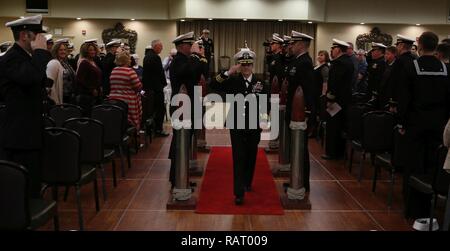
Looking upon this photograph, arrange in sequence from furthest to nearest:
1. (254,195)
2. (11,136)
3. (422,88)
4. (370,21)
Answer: (370,21) < (254,195) < (422,88) < (11,136)

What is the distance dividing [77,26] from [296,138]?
14350mm

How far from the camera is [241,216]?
528cm

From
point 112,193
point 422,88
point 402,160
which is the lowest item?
point 112,193

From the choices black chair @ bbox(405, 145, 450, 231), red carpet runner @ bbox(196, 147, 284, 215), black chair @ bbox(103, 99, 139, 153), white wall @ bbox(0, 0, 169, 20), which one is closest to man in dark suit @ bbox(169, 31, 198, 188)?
red carpet runner @ bbox(196, 147, 284, 215)

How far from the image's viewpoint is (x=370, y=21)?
58.5 feet

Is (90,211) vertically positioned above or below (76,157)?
below

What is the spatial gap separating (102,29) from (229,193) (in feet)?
44.1

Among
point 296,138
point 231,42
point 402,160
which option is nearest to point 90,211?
point 296,138

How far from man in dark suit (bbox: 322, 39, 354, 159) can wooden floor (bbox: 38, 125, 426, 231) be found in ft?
3.34

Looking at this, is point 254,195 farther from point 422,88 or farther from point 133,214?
point 422,88

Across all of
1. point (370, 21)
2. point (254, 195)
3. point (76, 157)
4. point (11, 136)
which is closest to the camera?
point (11, 136)

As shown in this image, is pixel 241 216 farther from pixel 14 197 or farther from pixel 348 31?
pixel 348 31

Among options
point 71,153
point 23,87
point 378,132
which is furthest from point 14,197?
point 378,132

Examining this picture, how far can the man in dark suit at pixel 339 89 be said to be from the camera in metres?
7.67
